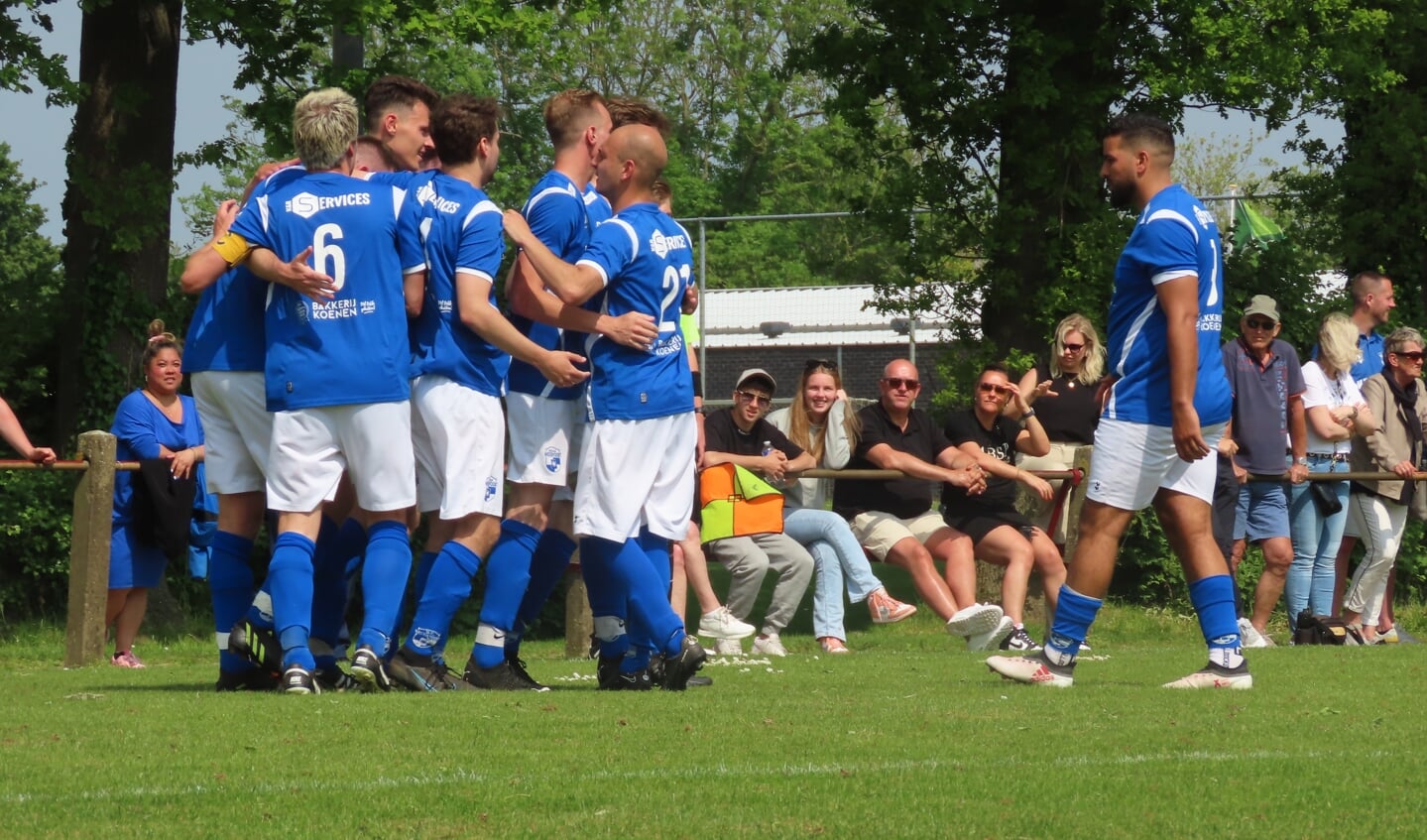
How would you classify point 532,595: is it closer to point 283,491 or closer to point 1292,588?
point 283,491

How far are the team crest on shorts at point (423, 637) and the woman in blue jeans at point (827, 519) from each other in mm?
4949

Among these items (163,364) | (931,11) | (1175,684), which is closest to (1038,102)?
(931,11)

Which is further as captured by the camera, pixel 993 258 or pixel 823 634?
pixel 993 258

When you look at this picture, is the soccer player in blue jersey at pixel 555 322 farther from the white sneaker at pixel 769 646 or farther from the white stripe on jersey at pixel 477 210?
the white sneaker at pixel 769 646

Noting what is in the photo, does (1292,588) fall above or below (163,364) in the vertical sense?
below

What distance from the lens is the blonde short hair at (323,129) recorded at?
8.10 metres

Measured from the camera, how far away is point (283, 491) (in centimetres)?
799

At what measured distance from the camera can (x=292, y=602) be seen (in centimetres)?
784

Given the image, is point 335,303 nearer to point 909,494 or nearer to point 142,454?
point 142,454

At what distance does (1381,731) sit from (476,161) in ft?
13.7

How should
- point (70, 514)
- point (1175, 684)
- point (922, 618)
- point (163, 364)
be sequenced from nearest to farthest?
point (1175, 684) < point (163, 364) < point (70, 514) < point (922, 618)

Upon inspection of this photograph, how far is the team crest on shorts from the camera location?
8.34 m

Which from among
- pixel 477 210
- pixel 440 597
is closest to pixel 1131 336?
pixel 477 210

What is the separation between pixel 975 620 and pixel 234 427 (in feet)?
18.0
